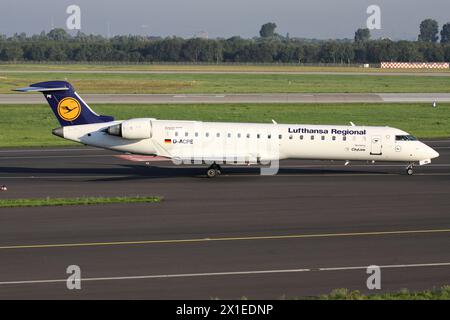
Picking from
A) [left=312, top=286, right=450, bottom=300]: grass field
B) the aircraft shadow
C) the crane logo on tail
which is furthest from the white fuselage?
[left=312, top=286, right=450, bottom=300]: grass field

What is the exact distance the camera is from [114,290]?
792 inches

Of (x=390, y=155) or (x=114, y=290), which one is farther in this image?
(x=390, y=155)

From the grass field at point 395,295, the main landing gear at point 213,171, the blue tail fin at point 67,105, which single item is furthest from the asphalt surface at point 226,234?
the blue tail fin at point 67,105

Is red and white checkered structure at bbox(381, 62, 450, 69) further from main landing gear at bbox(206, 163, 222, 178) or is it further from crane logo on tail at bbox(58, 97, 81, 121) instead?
crane logo on tail at bbox(58, 97, 81, 121)

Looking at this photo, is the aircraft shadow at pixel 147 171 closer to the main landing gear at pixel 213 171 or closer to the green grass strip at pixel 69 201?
the main landing gear at pixel 213 171

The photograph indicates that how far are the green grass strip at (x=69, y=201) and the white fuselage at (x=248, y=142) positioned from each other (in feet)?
21.4

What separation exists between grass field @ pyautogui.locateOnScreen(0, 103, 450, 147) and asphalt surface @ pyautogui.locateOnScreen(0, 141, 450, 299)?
18.3 metres

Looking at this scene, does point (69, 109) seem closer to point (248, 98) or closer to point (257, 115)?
point (257, 115)

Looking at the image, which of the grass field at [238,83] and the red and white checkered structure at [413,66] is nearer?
the grass field at [238,83]

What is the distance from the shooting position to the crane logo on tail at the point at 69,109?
3972cm

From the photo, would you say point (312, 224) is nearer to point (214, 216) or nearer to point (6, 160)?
point (214, 216)

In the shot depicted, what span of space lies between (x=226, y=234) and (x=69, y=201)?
827 centimetres
